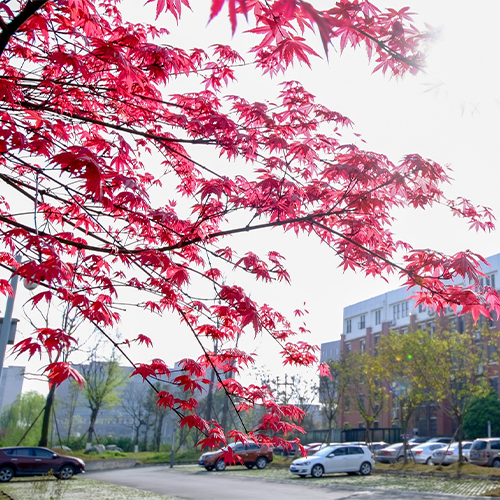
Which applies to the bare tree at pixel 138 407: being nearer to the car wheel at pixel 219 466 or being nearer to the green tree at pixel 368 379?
the car wheel at pixel 219 466

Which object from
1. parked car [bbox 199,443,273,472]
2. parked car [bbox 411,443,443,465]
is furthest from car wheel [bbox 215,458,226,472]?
parked car [bbox 411,443,443,465]

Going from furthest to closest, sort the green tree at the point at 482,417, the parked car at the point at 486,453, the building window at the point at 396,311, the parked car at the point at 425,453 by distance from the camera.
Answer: the building window at the point at 396,311 → the green tree at the point at 482,417 → the parked car at the point at 425,453 → the parked car at the point at 486,453

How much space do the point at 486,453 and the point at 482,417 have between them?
49.9 feet

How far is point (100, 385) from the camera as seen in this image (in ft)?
118

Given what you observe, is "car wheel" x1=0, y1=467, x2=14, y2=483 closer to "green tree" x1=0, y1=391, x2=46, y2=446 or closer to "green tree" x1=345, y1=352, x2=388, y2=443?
"green tree" x1=345, y1=352, x2=388, y2=443

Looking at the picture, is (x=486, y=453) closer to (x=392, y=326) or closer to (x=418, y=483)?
(x=418, y=483)

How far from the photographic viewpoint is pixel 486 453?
21922 mm

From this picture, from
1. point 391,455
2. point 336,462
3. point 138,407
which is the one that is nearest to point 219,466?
point 336,462

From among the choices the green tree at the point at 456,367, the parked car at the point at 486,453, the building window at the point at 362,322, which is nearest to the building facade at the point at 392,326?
the building window at the point at 362,322

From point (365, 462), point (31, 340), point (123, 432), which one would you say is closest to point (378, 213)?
point (31, 340)

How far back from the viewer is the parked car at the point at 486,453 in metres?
21.8

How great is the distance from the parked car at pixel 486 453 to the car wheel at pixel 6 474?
1890 centimetres

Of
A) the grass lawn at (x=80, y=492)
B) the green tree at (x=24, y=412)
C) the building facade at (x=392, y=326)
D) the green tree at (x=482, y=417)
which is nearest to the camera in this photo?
the grass lawn at (x=80, y=492)

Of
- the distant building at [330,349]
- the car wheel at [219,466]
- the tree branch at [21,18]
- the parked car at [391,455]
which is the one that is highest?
the distant building at [330,349]
